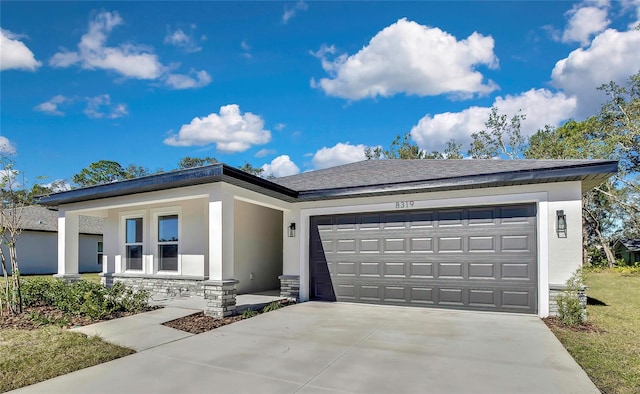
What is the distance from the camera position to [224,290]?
7.50 m

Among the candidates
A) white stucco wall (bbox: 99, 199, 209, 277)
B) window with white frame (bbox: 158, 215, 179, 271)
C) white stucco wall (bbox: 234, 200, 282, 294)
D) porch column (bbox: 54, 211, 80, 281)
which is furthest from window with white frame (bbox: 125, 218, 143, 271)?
white stucco wall (bbox: 234, 200, 282, 294)

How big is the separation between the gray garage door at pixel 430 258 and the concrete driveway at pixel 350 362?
1086mm

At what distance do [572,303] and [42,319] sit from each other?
10377 millimetres

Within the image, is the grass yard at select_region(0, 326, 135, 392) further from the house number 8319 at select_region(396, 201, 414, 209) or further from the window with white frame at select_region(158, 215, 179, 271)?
the house number 8319 at select_region(396, 201, 414, 209)

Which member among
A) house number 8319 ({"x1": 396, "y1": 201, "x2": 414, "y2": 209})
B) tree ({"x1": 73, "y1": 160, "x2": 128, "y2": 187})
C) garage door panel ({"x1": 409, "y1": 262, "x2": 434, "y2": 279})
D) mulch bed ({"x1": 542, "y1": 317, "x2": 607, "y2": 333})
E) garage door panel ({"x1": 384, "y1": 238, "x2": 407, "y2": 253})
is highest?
tree ({"x1": 73, "y1": 160, "x2": 128, "y2": 187})

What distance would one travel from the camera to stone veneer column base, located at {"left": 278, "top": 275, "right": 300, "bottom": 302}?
32.9 ft

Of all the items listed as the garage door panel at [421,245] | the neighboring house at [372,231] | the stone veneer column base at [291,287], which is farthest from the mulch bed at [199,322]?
the garage door panel at [421,245]

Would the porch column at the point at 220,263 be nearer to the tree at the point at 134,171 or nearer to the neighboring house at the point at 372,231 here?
the neighboring house at the point at 372,231

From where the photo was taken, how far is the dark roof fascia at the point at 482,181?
6.84 meters

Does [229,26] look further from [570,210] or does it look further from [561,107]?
[561,107]

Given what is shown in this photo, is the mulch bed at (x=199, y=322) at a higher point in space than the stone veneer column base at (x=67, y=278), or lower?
lower

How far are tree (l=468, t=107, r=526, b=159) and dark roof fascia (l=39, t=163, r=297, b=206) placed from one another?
24122 millimetres

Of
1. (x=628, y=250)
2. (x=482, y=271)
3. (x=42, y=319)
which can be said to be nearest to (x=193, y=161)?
(x=42, y=319)

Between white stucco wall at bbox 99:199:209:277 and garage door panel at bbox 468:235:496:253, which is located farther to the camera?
white stucco wall at bbox 99:199:209:277
